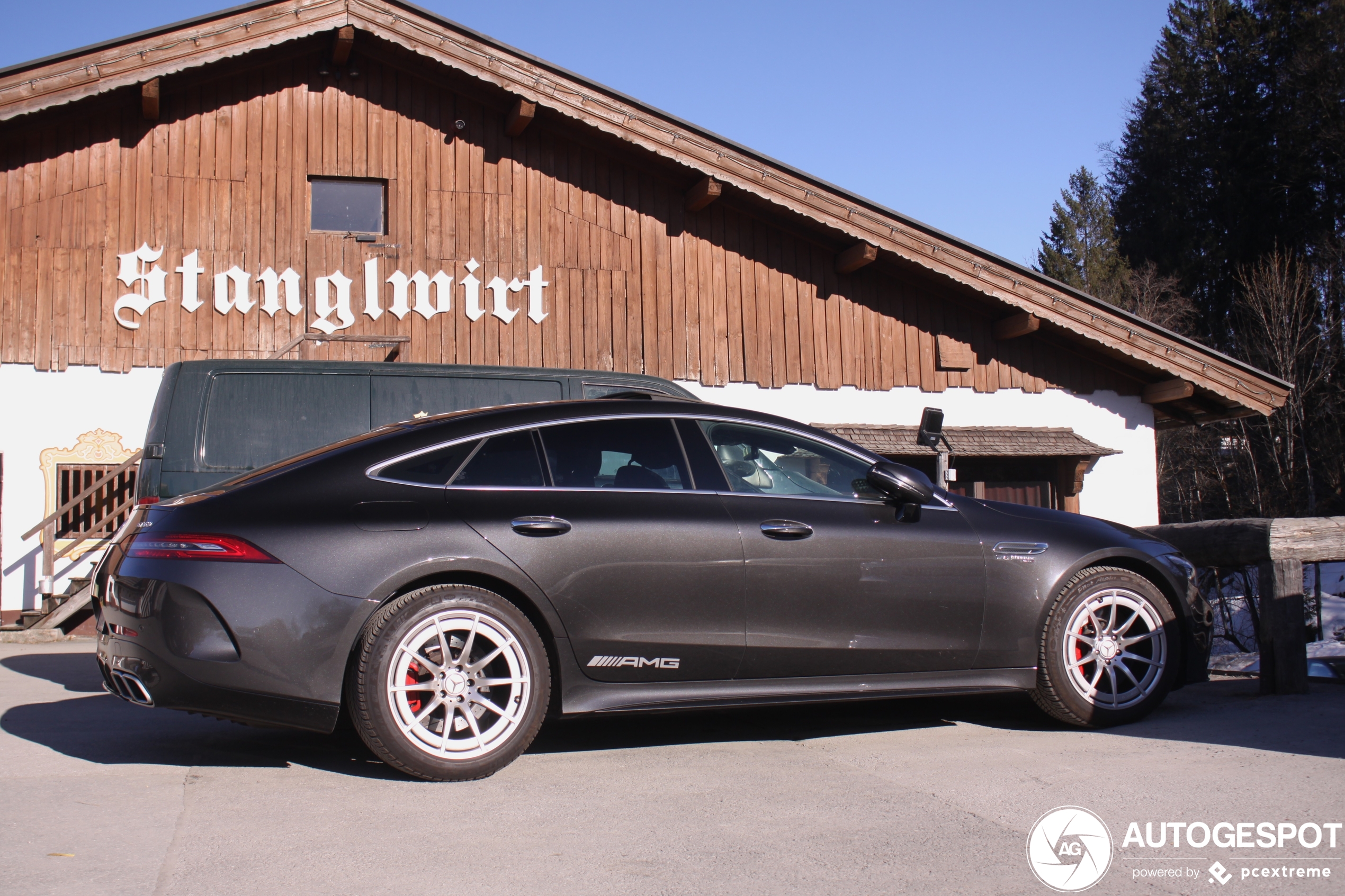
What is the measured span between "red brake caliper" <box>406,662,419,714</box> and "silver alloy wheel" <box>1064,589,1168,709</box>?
2843mm

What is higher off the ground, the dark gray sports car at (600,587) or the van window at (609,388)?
the van window at (609,388)

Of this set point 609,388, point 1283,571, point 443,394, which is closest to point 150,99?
point 443,394

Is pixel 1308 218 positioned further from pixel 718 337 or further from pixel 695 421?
pixel 695 421

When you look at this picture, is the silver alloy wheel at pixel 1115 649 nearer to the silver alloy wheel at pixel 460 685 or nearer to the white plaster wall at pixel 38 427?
the silver alloy wheel at pixel 460 685

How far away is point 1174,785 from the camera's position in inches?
159

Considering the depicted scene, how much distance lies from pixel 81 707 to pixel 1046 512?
16.8ft

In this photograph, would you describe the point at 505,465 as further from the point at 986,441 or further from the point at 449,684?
the point at 986,441

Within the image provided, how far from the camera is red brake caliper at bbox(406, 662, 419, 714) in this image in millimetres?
4168

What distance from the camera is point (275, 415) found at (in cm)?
756

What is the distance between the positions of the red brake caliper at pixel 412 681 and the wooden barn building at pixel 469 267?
8.62 meters

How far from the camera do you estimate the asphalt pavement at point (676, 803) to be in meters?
3.11

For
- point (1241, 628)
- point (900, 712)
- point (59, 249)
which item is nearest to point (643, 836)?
point (900, 712)

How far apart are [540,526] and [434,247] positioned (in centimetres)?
912

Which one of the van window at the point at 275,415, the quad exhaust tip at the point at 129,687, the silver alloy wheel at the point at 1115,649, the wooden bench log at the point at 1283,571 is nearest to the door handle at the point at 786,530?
the silver alloy wheel at the point at 1115,649
